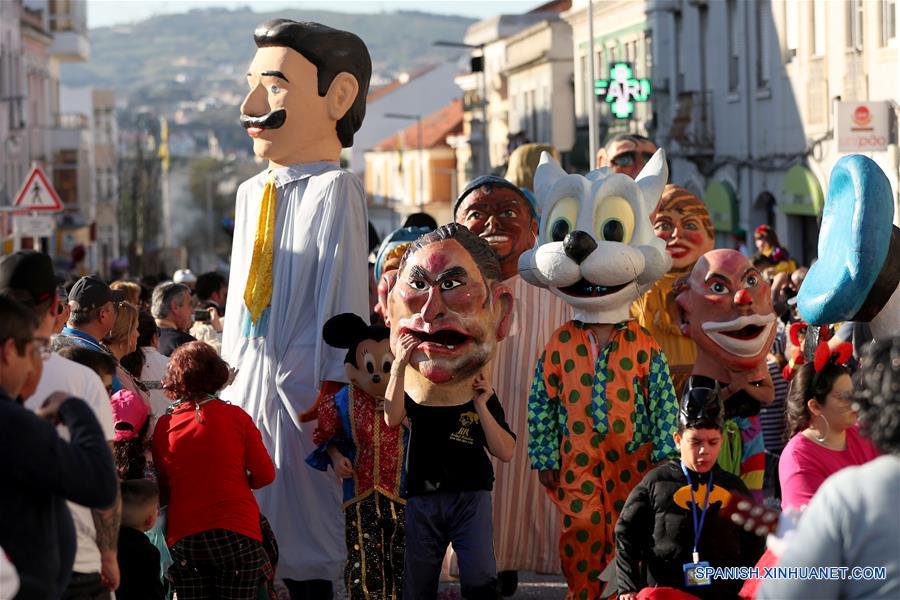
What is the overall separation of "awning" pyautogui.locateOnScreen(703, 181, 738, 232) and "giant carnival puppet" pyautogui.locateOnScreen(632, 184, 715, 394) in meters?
21.9

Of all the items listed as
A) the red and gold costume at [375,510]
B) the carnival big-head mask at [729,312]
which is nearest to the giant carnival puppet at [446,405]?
the red and gold costume at [375,510]

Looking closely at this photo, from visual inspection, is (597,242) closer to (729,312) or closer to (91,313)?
(729,312)

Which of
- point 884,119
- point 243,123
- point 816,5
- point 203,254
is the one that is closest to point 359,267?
point 243,123

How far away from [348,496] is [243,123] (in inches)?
94.8

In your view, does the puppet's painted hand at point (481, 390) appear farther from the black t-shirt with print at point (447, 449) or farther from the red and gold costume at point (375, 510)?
the red and gold costume at point (375, 510)

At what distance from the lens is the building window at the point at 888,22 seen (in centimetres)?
2300

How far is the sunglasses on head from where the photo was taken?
1119 cm

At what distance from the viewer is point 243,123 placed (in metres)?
9.54

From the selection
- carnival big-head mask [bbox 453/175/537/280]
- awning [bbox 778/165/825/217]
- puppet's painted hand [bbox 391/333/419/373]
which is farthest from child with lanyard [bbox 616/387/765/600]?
awning [bbox 778/165/825/217]

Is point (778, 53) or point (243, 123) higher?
point (778, 53)

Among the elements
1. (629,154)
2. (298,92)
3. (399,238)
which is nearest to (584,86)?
(629,154)

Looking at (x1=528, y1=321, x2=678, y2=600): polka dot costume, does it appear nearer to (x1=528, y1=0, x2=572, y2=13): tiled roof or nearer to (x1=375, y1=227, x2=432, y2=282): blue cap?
(x1=375, y1=227, x2=432, y2=282): blue cap

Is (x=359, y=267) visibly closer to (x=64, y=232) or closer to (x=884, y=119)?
(x=884, y=119)

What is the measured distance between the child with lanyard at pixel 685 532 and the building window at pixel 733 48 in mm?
24813
